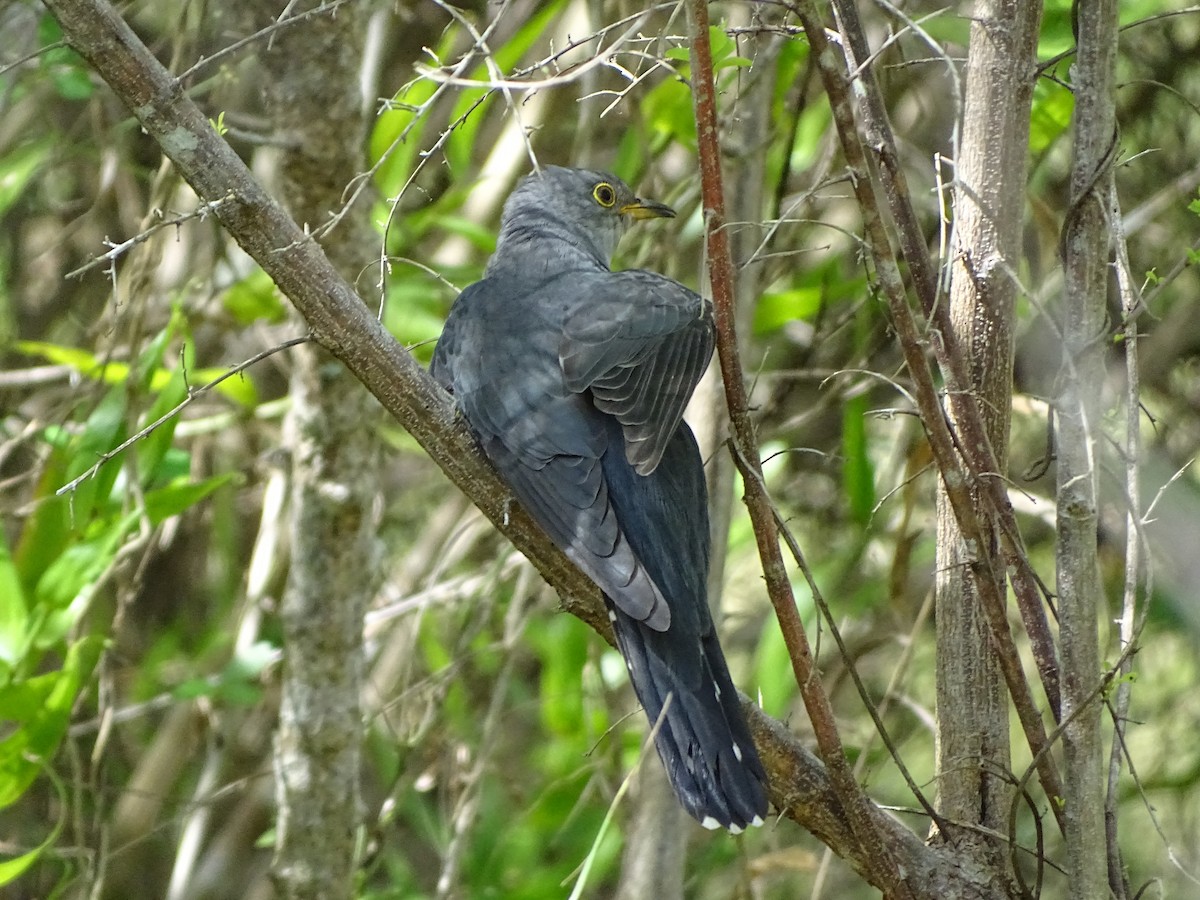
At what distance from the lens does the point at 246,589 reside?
5293 millimetres

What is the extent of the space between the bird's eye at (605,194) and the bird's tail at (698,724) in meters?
1.81

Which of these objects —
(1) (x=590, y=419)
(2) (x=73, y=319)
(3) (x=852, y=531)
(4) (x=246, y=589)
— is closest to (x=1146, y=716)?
(3) (x=852, y=531)

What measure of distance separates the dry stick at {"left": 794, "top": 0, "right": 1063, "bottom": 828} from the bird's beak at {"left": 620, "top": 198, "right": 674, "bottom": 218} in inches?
75.8

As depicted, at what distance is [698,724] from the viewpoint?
248 cm

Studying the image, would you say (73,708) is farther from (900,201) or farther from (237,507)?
(900,201)

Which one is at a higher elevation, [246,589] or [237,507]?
[237,507]

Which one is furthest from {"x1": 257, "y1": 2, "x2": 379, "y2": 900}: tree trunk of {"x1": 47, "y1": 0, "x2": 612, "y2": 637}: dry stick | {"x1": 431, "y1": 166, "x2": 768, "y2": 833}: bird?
{"x1": 47, "y1": 0, "x2": 612, "y2": 637}: dry stick

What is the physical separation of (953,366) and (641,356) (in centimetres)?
89

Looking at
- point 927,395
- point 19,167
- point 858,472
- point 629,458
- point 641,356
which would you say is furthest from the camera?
point 19,167

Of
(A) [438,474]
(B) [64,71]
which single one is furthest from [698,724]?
(A) [438,474]

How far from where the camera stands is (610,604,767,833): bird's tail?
2.38 meters

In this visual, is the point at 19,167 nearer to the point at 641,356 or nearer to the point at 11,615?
the point at 11,615

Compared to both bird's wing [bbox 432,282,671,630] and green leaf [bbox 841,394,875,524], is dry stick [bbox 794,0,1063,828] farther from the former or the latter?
green leaf [bbox 841,394,875,524]

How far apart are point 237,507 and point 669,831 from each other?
294 centimetres
